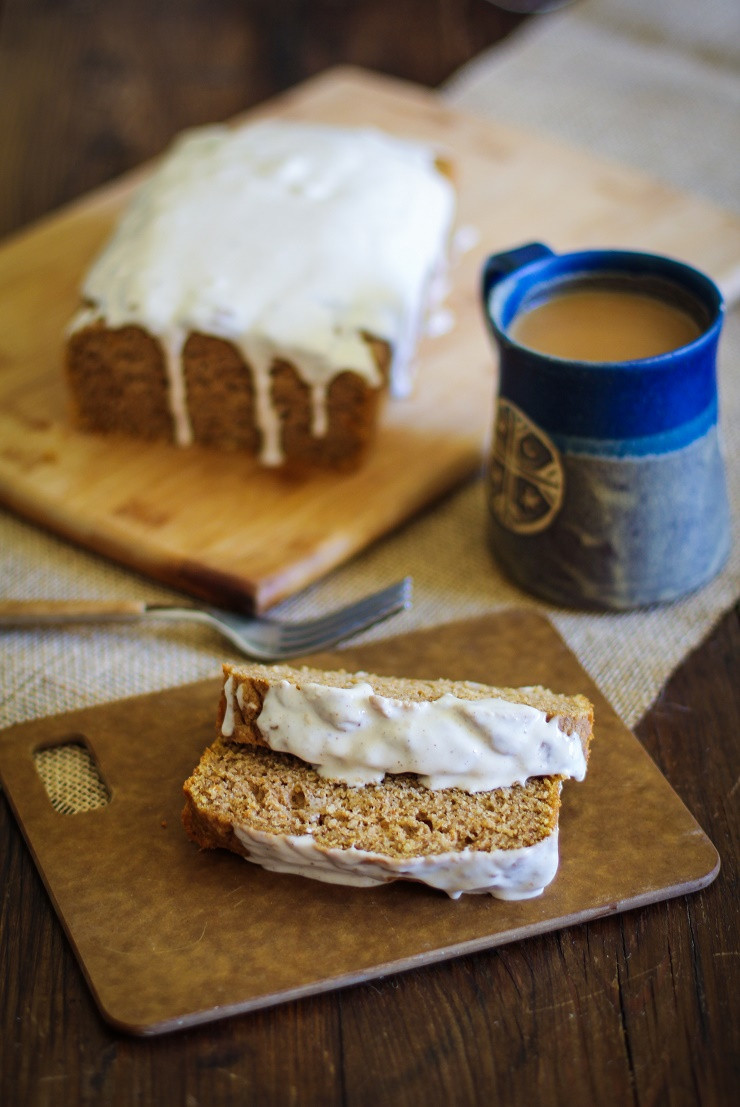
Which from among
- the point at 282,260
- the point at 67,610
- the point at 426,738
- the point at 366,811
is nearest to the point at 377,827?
the point at 366,811

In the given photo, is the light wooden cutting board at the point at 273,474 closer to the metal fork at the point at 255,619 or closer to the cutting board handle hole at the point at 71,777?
A: the metal fork at the point at 255,619

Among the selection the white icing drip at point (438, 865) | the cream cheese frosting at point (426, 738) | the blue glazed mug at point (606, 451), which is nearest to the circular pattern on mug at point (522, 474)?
the blue glazed mug at point (606, 451)

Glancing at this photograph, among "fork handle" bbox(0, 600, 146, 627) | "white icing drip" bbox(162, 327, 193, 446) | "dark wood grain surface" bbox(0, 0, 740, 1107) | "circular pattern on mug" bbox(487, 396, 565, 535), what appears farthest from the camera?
"white icing drip" bbox(162, 327, 193, 446)

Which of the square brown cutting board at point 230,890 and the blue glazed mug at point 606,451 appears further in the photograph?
the blue glazed mug at point 606,451

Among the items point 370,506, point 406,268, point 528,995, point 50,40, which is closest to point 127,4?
point 50,40

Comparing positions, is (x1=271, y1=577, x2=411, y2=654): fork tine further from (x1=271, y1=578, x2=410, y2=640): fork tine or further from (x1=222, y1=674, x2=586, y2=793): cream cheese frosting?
(x1=222, y1=674, x2=586, y2=793): cream cheese frosting

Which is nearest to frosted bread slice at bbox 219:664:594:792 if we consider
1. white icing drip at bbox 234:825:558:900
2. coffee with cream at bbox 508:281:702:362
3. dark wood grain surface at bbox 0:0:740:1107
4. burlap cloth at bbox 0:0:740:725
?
white icing drip at bbox 234:825:558:900
